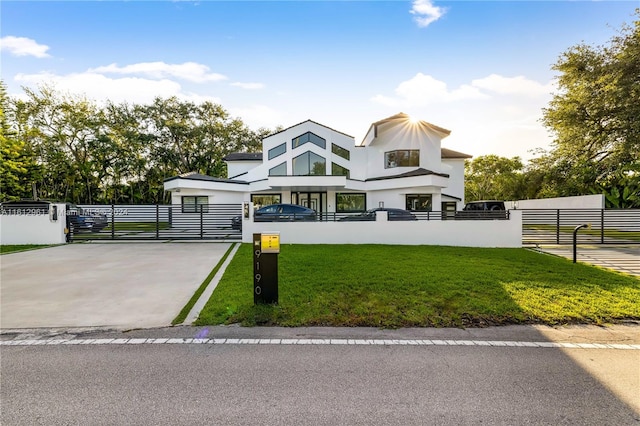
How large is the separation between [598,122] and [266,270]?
28650mm

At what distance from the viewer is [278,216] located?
13.0 m

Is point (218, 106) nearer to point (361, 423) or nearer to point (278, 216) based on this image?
point (278, 216)

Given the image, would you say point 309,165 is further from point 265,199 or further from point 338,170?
point 265,199

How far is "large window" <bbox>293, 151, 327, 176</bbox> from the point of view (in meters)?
24.2

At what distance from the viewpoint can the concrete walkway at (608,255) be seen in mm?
8414

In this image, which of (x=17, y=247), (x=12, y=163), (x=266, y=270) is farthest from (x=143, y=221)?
(x=12, y=163)

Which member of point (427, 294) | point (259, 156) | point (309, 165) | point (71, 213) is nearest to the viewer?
point (427, 294)

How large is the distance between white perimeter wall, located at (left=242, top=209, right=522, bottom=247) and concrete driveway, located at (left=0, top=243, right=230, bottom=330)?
126 inches

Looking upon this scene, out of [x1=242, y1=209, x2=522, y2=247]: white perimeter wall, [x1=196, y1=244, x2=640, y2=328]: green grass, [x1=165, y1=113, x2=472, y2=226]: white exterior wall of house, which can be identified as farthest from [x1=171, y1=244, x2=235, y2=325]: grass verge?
[x1=165, y1=113, x2=472, y2=226]: white exterior wall of house

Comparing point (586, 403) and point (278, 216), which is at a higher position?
point (278, 216)

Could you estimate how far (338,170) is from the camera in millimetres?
24656

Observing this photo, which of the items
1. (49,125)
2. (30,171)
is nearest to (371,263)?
(30,171)

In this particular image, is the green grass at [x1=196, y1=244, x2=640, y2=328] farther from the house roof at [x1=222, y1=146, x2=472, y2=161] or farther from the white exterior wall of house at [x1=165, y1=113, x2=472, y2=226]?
the house roof at [x1=222, y1=146, x2=472, y2=161]

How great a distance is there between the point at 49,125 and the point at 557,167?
44454mm
